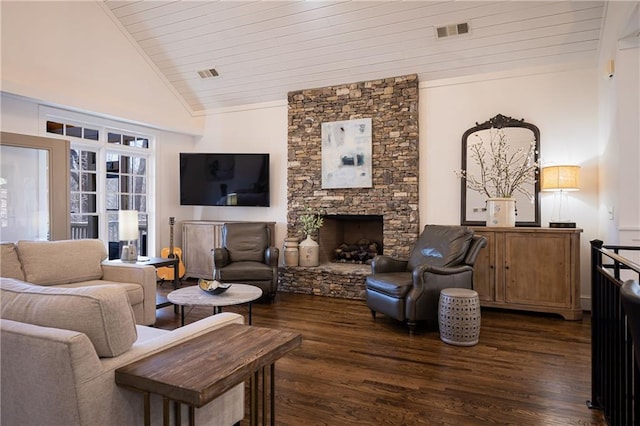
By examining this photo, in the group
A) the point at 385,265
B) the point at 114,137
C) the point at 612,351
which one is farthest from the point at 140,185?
the point at 612,351

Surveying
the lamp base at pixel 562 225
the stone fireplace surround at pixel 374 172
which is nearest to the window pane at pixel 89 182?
the stone fireplace surround at pixel 374 172

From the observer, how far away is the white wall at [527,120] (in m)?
4.33

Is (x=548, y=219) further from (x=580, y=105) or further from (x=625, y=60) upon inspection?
A: (x=625, y=60)

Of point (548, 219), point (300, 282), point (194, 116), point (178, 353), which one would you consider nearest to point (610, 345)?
point (178, 353)

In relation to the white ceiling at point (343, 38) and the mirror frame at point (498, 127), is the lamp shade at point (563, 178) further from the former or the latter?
the white ceiling at point (343, 38)

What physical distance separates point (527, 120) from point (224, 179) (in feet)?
14.0

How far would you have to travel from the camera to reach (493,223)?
4.36 metres

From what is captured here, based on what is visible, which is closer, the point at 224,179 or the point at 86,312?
the point at 86,312

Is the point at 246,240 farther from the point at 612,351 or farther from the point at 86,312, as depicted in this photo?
the point at 612,351

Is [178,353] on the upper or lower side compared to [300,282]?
upper

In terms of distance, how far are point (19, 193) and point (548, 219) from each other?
603 cm

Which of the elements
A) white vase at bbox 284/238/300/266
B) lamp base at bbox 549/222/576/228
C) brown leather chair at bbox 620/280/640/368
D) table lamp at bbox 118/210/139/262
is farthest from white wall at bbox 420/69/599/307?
brown leather chair at bbox 620/280/640/368

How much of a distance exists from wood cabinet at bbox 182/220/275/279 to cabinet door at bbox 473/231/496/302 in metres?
2.91

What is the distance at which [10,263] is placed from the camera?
3.16 metres
